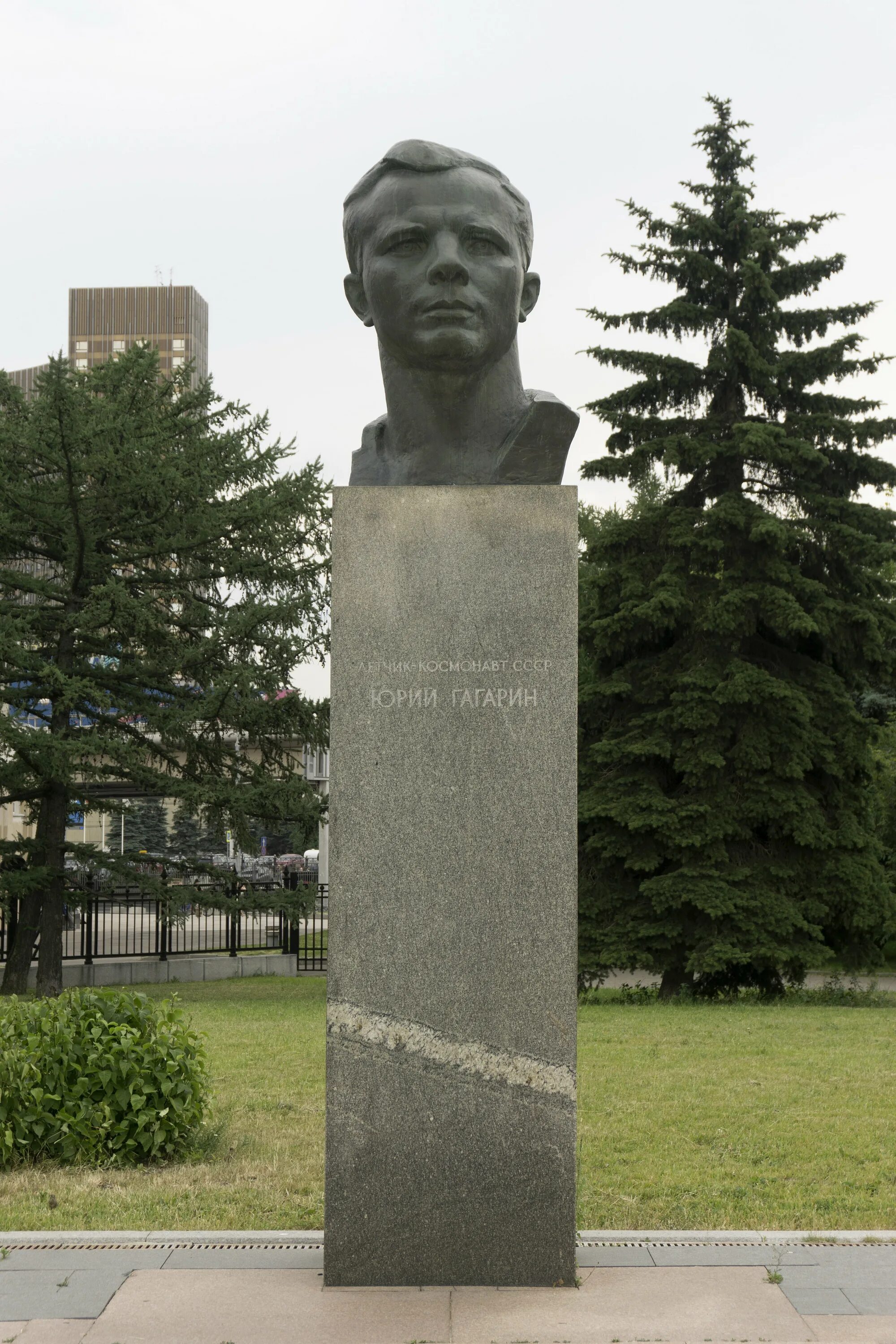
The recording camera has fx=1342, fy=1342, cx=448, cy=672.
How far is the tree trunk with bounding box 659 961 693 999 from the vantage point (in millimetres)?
18516

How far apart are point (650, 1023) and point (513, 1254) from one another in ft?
32.5

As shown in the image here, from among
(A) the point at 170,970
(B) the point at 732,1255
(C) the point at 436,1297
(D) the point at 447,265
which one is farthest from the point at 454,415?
(A) the point at 170,970

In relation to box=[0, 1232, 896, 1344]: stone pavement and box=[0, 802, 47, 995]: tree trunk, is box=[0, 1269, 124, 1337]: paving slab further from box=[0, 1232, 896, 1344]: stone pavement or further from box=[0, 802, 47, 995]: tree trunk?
box=[0, 802, 47, 995]: tree trunk

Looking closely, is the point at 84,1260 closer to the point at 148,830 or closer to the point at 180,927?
the point at 180,927

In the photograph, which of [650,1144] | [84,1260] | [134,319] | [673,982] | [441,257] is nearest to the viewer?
[84,1260]

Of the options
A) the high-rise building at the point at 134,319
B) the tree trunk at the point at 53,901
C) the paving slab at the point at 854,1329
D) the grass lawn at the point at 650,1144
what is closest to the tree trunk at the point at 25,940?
the tree trunk at the point at 53,901

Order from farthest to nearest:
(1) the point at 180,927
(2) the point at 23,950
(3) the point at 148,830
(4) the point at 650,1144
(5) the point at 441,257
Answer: (3) the point at 148,830, (1) the point at 180,927, (2) the point at 23,950, (4) the point at 650,1144, (5) the point at 441,257

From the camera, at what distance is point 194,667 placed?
20094mm

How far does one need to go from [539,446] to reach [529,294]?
0.88 metres

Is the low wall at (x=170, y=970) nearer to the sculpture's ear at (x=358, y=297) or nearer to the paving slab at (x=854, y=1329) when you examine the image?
the sculpture's ear at (x=358, y=297)

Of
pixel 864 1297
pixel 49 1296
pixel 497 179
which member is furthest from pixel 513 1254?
pixel 497 179

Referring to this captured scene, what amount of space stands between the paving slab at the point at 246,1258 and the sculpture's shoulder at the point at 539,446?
11.0 ft

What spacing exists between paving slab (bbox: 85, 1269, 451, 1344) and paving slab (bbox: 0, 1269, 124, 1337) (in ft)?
0.24

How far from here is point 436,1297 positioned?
16.8ft
